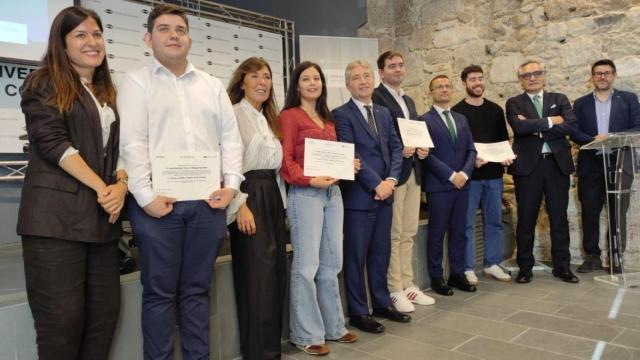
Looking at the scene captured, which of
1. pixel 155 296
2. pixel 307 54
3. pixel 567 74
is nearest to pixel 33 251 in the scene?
pixel 155 296

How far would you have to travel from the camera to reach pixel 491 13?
15.7ft

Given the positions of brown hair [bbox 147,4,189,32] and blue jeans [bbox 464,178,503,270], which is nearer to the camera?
brown hair [bbox 147,4,189,32]

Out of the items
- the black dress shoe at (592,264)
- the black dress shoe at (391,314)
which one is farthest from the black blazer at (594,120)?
the black dress shoe at (391,314)

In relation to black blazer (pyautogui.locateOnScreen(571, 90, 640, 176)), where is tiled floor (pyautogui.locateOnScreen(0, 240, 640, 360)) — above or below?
below

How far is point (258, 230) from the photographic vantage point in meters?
2.13

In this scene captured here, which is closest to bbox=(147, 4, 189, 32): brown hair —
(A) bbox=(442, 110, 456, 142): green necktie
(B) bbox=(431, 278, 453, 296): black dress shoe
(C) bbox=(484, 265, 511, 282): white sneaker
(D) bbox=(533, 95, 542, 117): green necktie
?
(A) bbox=(442, 110, 456, 142): green necktie

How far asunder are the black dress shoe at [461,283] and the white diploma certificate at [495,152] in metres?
0.87

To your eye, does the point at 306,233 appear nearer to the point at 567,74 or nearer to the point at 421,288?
the point at 421,288

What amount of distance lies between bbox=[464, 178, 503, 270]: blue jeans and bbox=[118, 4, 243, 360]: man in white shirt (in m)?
2.31

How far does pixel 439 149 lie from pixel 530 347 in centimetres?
139

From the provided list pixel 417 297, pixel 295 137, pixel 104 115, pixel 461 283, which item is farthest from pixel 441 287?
pixel 104 115

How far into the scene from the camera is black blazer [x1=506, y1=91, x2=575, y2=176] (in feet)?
11.6

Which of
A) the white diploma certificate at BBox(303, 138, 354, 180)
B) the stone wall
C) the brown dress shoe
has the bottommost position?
the brown dress shoe

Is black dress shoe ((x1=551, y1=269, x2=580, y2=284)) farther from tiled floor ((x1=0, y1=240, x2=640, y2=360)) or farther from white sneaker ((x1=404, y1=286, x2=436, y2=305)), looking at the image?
white sneaker ((x1=404, y1=286, x2=436, y2=305))
